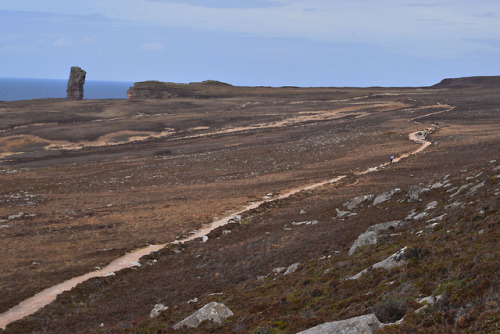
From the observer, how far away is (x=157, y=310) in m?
21.2

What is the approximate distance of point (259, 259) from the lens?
2758cm

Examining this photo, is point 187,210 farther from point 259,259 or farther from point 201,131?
point 201,131

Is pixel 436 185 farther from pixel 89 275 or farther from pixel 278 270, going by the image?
pixel 89 275

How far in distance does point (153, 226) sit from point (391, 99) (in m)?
133

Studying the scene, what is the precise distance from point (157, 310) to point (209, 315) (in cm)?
535

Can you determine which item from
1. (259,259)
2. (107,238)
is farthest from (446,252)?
(107,238)

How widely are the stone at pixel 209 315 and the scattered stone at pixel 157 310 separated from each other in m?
3.68

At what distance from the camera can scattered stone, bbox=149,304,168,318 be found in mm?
20766

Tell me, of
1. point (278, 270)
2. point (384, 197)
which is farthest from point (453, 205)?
point (384, 197)

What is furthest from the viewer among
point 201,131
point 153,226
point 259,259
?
point 201,131

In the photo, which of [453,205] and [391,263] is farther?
[453,205]

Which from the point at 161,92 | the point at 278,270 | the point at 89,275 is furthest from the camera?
the point at 161,92

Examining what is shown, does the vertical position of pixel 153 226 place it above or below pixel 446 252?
below

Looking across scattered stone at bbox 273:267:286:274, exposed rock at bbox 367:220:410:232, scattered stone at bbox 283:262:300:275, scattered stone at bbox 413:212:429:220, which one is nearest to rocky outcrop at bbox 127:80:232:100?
scattered stone at bbox 413:212:429:220
